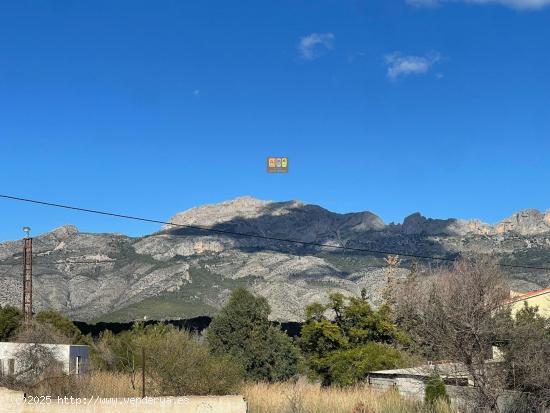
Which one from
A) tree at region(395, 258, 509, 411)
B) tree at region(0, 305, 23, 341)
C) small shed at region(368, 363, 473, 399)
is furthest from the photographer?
tree at region(0, 305, 23, 341)

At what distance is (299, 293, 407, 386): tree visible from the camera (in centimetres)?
2966

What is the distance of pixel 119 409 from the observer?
48.8 feet

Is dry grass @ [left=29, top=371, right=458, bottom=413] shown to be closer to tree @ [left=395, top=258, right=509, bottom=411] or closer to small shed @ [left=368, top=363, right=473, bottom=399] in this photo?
small shed @ [left=368, top=363, right=473, bottom=399]

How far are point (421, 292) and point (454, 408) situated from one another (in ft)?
11.2

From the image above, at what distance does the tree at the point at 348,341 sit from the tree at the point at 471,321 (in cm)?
1272

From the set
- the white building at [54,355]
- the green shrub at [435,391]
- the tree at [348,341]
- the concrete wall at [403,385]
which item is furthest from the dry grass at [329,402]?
the white building at [54,355]

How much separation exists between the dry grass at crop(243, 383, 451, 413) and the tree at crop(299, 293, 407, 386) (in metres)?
8.34

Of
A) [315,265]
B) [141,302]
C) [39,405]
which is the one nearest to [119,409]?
[39,405]

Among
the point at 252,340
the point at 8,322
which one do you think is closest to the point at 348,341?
the point at 252,340

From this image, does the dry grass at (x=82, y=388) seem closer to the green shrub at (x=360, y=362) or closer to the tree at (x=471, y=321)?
the tree at (x=471, y=321)

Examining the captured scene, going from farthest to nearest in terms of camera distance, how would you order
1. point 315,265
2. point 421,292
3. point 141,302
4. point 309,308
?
1. point 315,265
2. point 141,302
3. point 309,308
4. point 421,292

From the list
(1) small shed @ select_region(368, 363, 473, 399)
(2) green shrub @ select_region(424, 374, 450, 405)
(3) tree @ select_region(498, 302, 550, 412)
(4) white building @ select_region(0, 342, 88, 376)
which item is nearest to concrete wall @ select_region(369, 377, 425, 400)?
(1) small shed @ select_region(368, 363, 473, 399)

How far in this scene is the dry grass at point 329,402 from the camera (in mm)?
17422

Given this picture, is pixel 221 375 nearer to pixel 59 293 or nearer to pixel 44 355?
pixel 44 355
